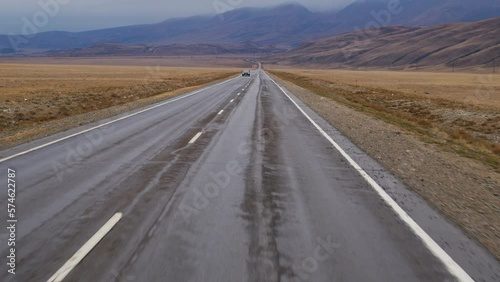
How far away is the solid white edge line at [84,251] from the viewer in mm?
4301

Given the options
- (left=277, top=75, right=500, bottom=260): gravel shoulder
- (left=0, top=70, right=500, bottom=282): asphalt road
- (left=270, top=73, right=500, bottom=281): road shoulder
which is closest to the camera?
(left=0, top=70, right=500, bottom=282): asphalt road

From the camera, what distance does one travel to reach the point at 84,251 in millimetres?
4852

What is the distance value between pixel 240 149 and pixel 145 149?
2478mm

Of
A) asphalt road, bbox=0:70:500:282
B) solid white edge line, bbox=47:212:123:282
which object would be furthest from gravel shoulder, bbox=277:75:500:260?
solid white edge line, bbox=47:212:123:282

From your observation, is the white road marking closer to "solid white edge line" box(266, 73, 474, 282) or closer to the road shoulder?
the road shoulder

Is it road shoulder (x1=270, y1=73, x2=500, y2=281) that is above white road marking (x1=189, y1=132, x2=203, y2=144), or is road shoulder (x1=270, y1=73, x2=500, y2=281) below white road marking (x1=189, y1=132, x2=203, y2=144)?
above

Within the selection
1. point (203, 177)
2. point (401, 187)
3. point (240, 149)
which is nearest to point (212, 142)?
point (240, 149)

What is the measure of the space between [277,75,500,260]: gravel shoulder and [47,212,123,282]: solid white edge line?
190 inches

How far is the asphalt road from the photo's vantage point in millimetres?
4539

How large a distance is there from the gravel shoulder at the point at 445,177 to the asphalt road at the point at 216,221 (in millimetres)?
502

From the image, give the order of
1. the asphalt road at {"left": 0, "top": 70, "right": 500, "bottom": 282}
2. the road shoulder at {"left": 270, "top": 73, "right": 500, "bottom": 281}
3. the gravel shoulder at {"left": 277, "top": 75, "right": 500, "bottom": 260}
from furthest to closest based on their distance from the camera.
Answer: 1. the gravel shoulder at {"left": 277, "top": 75, "right": 500, "bottom": 260}
2. the road shoulder at {"left": 270, "top": 73, "right": 500, "bottom": 281}
3. the asphalt road at {"left": 0, "top": 70, "right": 500, "bottom": 282}

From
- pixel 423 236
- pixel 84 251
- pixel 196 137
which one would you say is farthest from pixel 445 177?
pixel 84 251

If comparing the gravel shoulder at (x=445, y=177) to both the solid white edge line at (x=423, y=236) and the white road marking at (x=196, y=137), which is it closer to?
Answer: the solid white edge line at (x=423, y=236)

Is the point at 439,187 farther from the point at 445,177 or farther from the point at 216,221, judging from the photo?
the point at 216,221
